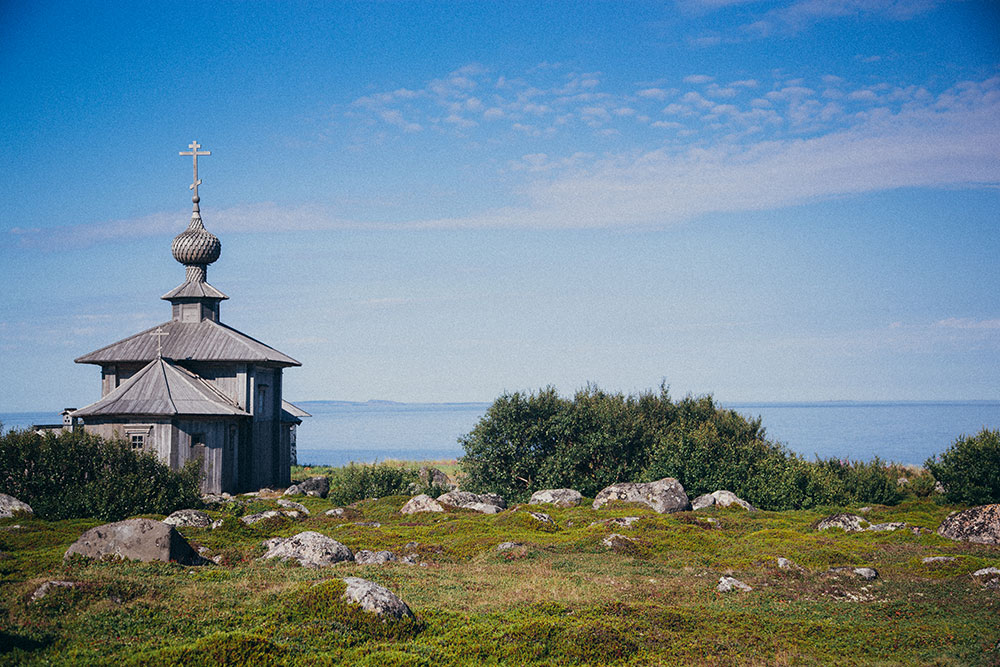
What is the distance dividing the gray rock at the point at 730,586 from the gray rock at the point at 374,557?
390 inches

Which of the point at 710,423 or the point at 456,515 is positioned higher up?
the point at 710,423

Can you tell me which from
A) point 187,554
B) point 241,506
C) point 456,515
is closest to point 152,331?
point 241,506

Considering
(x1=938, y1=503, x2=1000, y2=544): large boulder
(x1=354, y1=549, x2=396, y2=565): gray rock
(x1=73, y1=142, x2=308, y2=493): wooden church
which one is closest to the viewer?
(x1=354, y1=549, x2=396, y2=565): gray rock

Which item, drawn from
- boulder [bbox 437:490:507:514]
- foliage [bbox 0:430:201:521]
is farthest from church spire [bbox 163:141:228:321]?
boulder [bbox 437:490:507:514]

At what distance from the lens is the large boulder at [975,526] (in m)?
27.9

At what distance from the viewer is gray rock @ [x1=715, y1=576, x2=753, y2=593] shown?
844 inches

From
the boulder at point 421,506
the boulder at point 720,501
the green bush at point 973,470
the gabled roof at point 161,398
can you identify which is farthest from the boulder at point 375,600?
the green bush at point 973,470

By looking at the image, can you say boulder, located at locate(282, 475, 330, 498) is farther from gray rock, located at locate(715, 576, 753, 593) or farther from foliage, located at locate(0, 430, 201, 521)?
gray rock, located at locate(715, 576, 753, 593)

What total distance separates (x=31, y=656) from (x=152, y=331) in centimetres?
3741

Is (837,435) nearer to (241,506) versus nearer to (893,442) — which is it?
(893,442)

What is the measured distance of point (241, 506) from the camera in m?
35.8

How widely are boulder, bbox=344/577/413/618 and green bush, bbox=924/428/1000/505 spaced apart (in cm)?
3066

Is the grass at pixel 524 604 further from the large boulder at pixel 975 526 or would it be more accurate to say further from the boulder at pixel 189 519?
the boulder at pixel 189 519

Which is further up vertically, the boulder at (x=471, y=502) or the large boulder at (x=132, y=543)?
the large boulder at (x=132, y=543)
